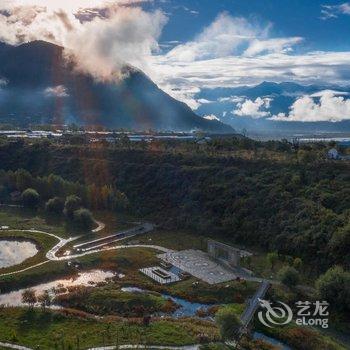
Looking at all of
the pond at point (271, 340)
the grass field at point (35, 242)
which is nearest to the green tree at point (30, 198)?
the grass field at point (35, 242)

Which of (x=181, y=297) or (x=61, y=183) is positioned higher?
Answer: (x=61, y=183)

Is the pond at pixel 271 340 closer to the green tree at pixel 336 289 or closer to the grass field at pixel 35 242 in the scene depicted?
the green tree at pixel 336 289

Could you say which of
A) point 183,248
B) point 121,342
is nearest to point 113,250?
point 183,248

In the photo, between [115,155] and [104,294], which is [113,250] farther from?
[115,155]

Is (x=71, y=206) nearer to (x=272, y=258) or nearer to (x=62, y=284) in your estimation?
(x=62, y=284)

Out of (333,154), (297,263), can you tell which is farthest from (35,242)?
(333,154)

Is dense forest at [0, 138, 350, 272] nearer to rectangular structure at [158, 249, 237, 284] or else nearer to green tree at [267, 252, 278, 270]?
green tree at [267, 252, 278, 270]

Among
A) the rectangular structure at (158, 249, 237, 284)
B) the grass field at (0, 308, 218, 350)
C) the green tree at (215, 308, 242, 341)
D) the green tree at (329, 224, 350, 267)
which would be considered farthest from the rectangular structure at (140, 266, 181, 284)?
the green tree at (329, 224, 350, 267)

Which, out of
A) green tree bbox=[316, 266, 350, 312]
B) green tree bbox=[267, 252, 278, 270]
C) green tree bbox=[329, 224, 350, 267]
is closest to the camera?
green tree bbox=[316, 266, 350, 312]
